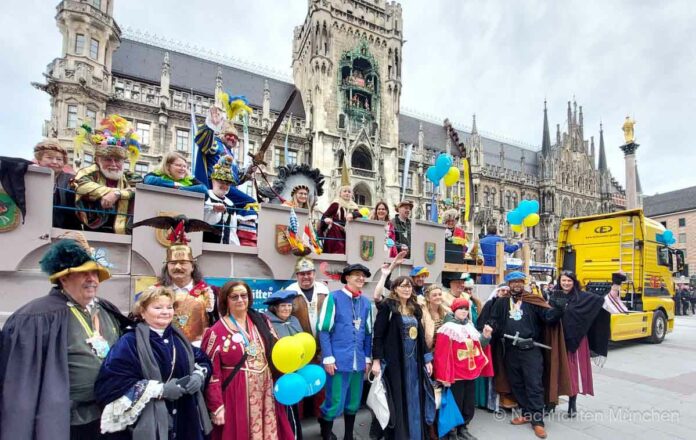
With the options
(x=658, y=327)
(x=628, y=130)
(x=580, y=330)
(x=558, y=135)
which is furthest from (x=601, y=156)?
(x=580, y=330)

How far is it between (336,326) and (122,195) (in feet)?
9.52

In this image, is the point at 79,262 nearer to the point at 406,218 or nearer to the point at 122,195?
the point at 122,195

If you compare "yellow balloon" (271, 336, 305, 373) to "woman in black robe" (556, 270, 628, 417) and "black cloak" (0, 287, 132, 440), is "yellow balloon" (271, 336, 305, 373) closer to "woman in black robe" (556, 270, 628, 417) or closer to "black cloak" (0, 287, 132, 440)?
"black cloak" (0, 287, 132, 440)

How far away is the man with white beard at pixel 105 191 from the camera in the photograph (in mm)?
3902

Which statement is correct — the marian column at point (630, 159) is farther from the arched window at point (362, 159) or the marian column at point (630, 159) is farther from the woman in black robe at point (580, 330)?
the woman in black robe at point (580, 330)

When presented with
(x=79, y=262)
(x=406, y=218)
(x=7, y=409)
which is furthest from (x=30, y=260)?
(x=406, y=218)

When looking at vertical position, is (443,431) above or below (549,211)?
below

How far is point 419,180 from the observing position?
37.2 metres

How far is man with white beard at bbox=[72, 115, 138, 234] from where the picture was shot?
3902 mm

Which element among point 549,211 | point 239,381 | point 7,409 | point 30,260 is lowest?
point 239,381

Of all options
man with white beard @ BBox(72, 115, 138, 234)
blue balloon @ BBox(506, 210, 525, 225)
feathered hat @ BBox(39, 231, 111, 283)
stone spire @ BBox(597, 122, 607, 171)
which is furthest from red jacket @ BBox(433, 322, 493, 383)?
stone spire @ BBox(597, 122, 607, 171)

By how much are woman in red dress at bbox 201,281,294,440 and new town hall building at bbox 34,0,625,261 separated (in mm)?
19034

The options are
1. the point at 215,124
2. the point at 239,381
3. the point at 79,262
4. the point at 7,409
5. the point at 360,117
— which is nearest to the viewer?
the point at 7,409

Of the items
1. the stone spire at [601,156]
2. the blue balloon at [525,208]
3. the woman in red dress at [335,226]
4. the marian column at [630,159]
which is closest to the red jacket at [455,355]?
the woman in red dress at [335,226]
